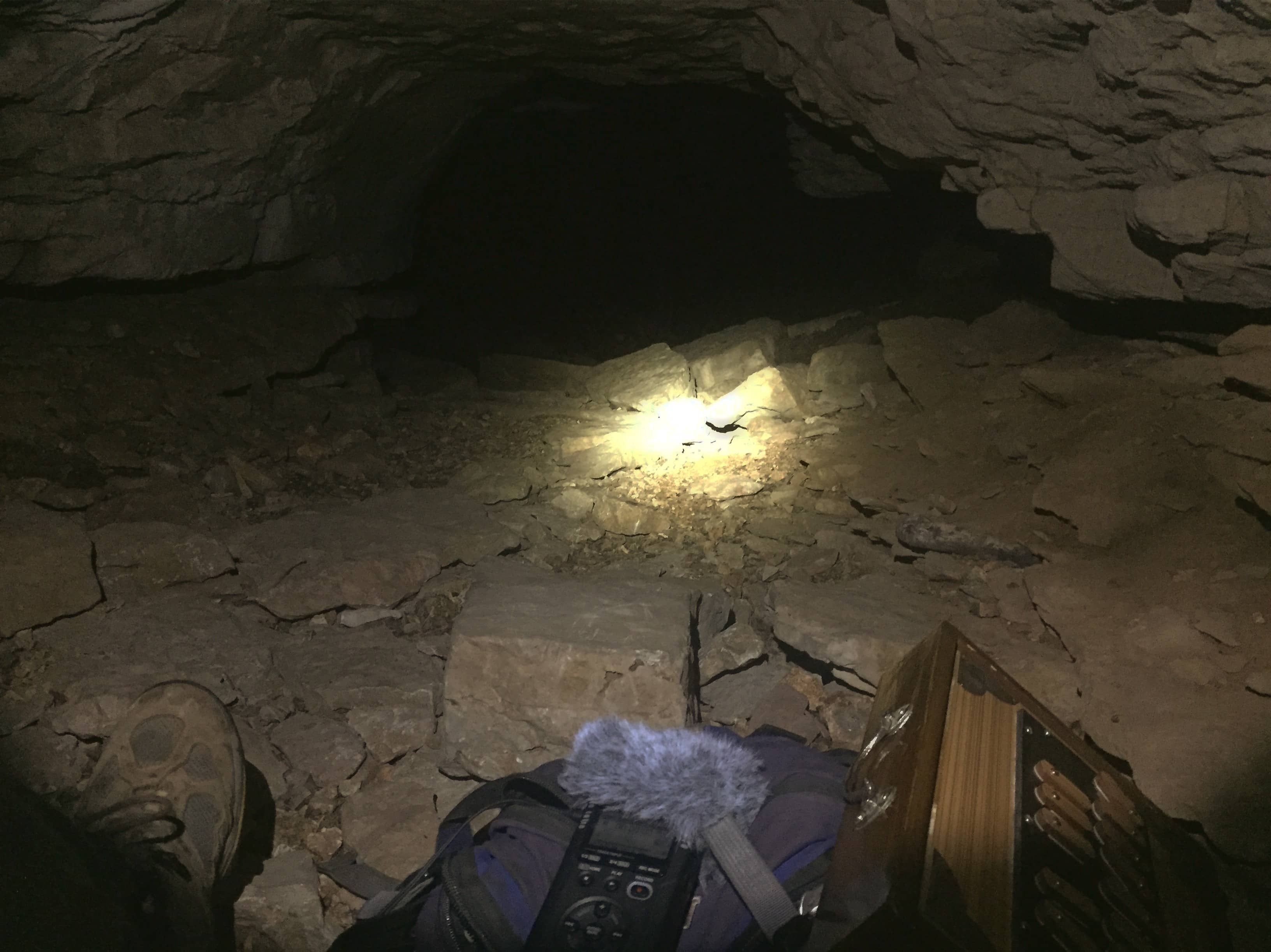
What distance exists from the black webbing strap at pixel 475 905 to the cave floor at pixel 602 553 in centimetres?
65

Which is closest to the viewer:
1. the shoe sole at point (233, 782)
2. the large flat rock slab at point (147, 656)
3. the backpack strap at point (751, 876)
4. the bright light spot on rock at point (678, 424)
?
the backpack strap at point (751, 876)

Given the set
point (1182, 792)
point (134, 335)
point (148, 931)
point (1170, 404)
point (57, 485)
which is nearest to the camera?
point (148, 931)

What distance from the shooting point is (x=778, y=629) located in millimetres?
2893

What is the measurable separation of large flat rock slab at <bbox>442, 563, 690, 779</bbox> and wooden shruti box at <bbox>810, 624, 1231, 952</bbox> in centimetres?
73

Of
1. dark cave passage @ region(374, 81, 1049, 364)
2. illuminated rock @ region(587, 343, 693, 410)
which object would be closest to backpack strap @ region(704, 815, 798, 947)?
illuminated rock @ region(587, 343, 693, 410)

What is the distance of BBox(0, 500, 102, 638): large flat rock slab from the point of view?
2785 millimetres

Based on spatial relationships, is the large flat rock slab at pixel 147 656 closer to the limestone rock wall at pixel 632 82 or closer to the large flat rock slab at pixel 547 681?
the large flat rock slab at pixel 547 681

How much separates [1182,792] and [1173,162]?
2.02 metres

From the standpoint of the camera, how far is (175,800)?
2148 mm

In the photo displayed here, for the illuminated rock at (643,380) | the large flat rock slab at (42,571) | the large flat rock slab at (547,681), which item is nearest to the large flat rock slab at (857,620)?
the large flat rock slab at (547,681)

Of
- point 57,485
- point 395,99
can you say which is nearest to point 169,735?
point 57,485

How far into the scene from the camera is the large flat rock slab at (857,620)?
105 inches

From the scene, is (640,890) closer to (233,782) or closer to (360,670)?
(233,782)

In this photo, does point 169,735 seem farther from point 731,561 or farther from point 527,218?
point 527,218
